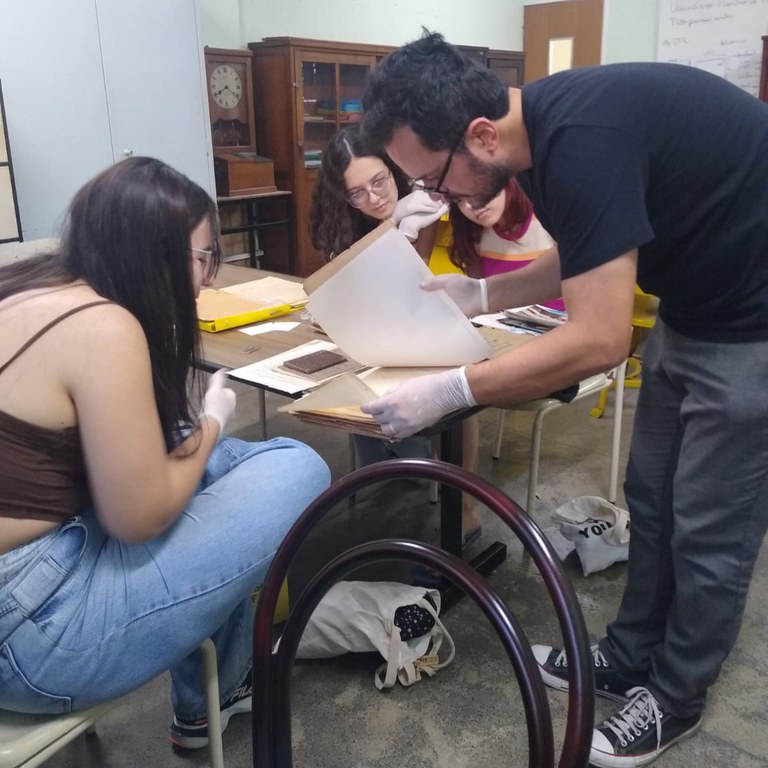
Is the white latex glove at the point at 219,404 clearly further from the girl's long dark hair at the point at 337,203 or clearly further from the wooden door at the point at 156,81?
the wooden door at the point at 156,81

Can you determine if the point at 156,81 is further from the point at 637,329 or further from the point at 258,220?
the point at 637,329

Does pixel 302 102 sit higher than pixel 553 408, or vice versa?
pixel 302 102

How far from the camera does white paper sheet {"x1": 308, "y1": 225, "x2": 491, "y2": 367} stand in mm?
1300

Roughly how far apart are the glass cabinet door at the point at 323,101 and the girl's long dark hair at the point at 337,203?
2.29 m

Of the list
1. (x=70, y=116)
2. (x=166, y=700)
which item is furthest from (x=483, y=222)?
(x=70, y=116)

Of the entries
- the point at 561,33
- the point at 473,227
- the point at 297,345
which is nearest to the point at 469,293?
the point at 297,345

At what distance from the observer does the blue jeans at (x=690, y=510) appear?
3.89ft

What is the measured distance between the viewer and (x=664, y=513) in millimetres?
1394

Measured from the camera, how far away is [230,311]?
6.02 ft

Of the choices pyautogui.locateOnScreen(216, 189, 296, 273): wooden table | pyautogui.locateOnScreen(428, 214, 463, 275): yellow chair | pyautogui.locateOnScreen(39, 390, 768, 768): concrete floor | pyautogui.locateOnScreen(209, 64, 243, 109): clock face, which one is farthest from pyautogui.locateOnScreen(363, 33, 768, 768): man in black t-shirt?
pyautogui.locateOnScreen(209, 64, 243, 109): clock face

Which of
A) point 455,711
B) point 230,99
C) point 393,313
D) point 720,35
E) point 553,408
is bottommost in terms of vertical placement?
point 455,711

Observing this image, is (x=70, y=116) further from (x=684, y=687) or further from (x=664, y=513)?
(x=684, y=687)

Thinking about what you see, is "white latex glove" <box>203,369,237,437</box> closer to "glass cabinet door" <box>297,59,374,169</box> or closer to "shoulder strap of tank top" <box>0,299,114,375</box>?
"shoulder strap of tank top" <box>0,299,114,375</box>

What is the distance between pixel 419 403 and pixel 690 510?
506mm
